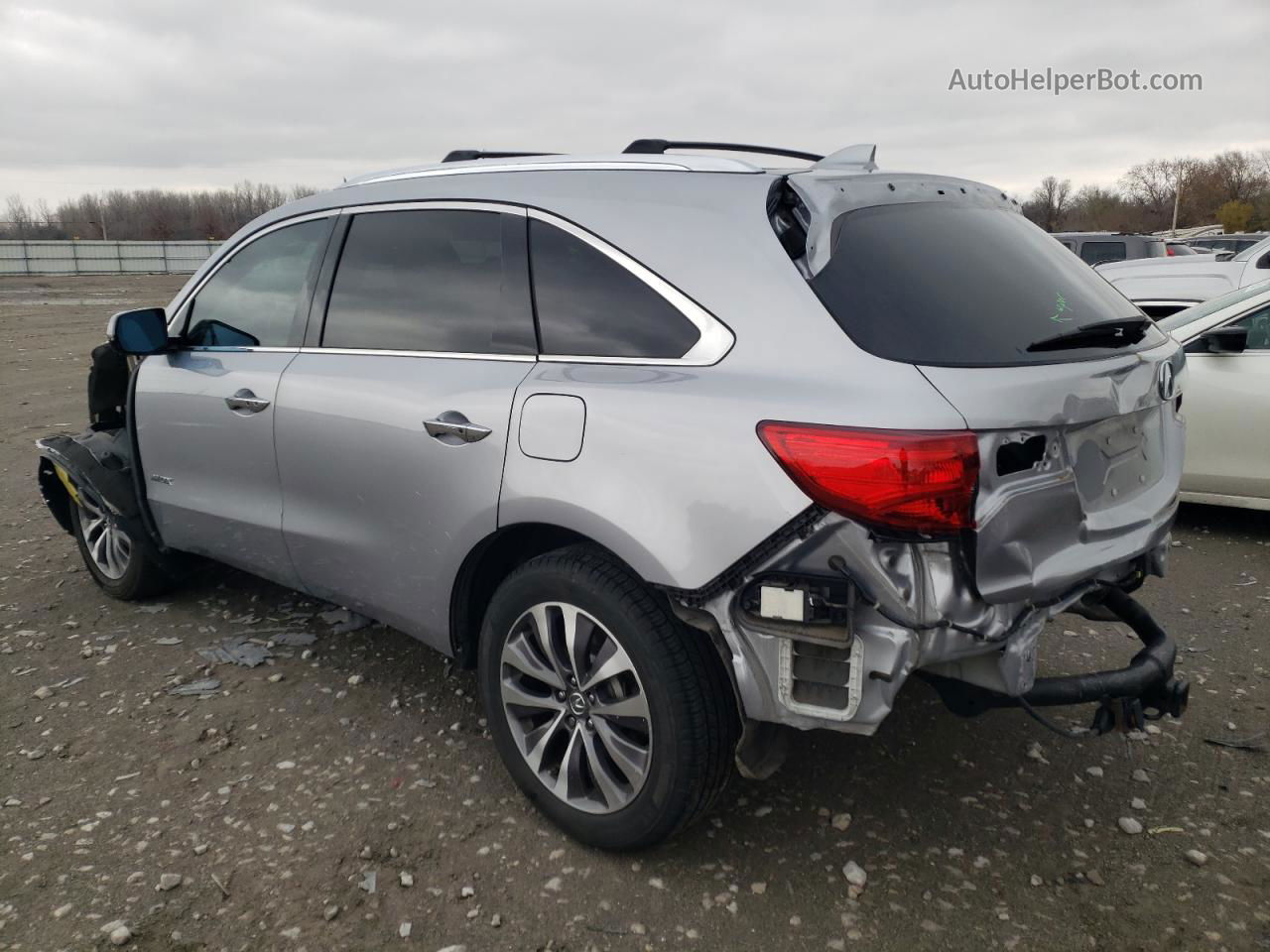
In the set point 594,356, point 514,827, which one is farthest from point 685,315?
point 514,827

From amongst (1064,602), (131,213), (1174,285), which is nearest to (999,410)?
(1064,602)

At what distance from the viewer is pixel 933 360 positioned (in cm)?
231

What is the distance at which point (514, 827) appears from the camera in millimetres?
3029

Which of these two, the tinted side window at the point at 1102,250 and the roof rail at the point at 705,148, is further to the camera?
the tinted side window at the point at 1102,250

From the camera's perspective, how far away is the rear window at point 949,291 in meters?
2.38

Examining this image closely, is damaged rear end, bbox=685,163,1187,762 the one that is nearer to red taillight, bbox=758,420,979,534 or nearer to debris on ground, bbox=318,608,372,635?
red taillight, bbox=758,420,979,534

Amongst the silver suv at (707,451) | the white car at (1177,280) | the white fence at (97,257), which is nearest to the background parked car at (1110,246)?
the white car at (1177,280)

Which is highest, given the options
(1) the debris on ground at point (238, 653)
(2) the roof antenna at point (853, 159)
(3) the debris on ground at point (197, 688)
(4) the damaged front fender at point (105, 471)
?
(2) the roof antenna at point (853, 159)

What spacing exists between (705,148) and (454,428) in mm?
1414

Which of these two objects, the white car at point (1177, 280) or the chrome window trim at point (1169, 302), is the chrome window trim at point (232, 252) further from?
the chrome window trim at point (1169, 302)

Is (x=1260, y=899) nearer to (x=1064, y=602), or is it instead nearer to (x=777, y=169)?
(x=1064, y=602)

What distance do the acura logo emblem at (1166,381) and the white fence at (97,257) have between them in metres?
55.4

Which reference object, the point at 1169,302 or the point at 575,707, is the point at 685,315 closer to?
the point at 575,707

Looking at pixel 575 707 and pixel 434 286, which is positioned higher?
pixel 434 286
